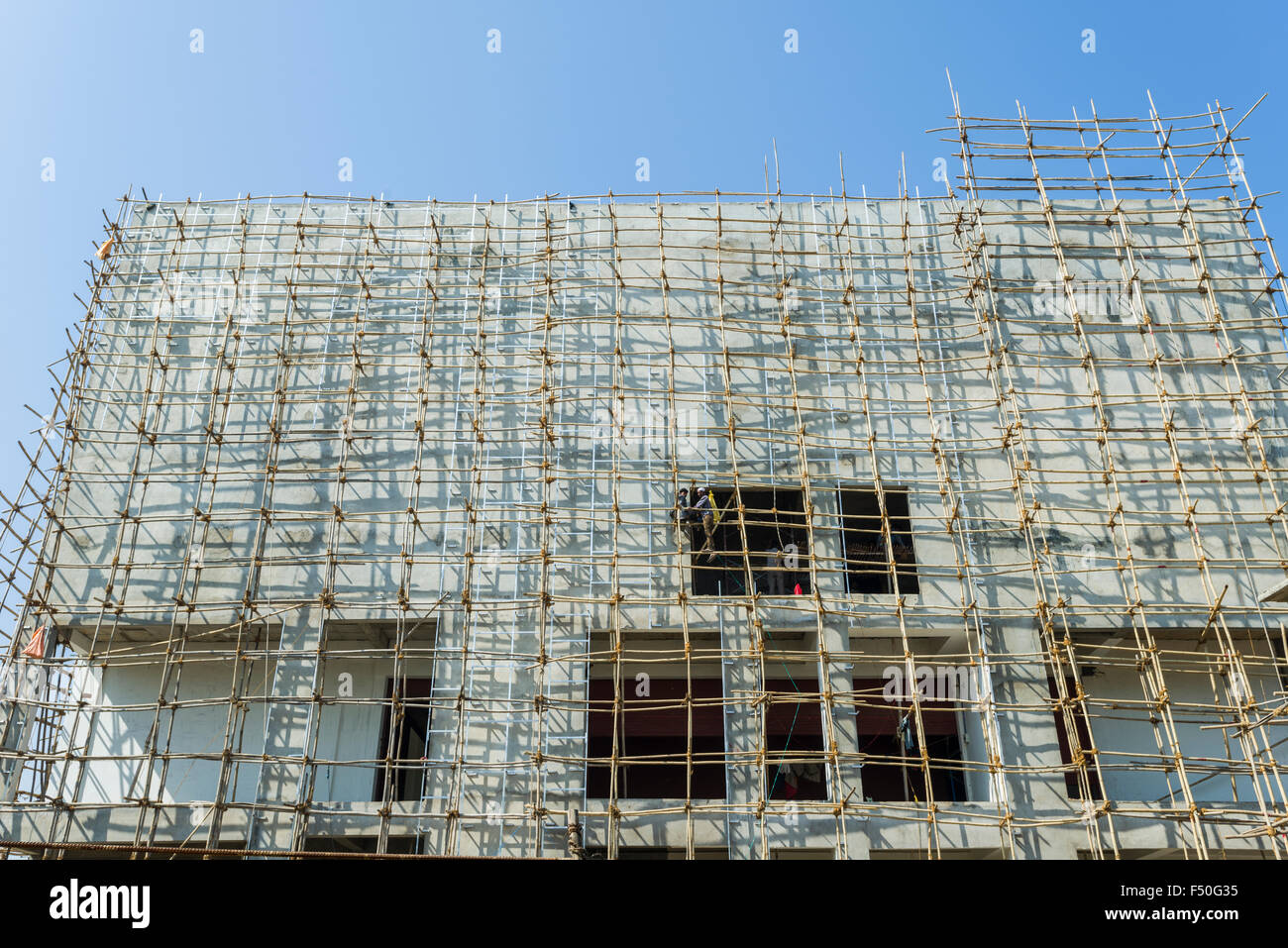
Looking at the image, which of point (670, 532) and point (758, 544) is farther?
point (758, 544)

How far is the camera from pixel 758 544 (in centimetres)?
1784

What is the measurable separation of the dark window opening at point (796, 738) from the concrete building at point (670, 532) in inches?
4.0

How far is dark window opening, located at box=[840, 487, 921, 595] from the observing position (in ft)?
53.2

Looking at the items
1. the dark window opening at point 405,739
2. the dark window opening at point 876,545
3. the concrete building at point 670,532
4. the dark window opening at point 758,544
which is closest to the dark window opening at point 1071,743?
the concrete building at point 670,532

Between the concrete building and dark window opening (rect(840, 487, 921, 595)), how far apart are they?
0.12 meters

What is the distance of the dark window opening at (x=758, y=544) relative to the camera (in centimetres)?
1656

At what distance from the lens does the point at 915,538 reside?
16.5 m

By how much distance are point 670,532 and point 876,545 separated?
359 centimetres
